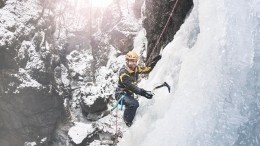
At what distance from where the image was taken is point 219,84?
137 inches

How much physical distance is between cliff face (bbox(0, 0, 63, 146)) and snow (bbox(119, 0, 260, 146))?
8852mm

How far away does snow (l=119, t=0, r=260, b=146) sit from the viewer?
326cm

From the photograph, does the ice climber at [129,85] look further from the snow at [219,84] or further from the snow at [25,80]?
the snow at [25,80]

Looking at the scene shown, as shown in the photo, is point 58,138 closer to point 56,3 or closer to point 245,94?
point 56,3

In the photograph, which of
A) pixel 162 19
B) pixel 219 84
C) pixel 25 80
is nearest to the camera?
pixel 219 84

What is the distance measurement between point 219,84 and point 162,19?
4172 millimetres

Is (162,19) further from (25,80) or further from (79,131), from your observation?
(25,80)

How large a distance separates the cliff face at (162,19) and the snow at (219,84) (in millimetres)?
2026

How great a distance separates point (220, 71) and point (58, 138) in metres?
10.2

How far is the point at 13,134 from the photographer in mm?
12789

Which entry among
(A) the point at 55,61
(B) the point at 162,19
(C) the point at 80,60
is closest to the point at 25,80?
(A) the point at 55,61

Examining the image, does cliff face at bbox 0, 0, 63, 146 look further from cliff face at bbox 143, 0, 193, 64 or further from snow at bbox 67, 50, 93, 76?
cliff face at bbox 143, 0, 193, 64

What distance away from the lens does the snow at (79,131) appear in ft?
36.1

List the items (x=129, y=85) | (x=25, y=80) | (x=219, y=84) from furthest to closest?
(x=25, y=80)
(x=129, y=85)
(x=219, y=84)
